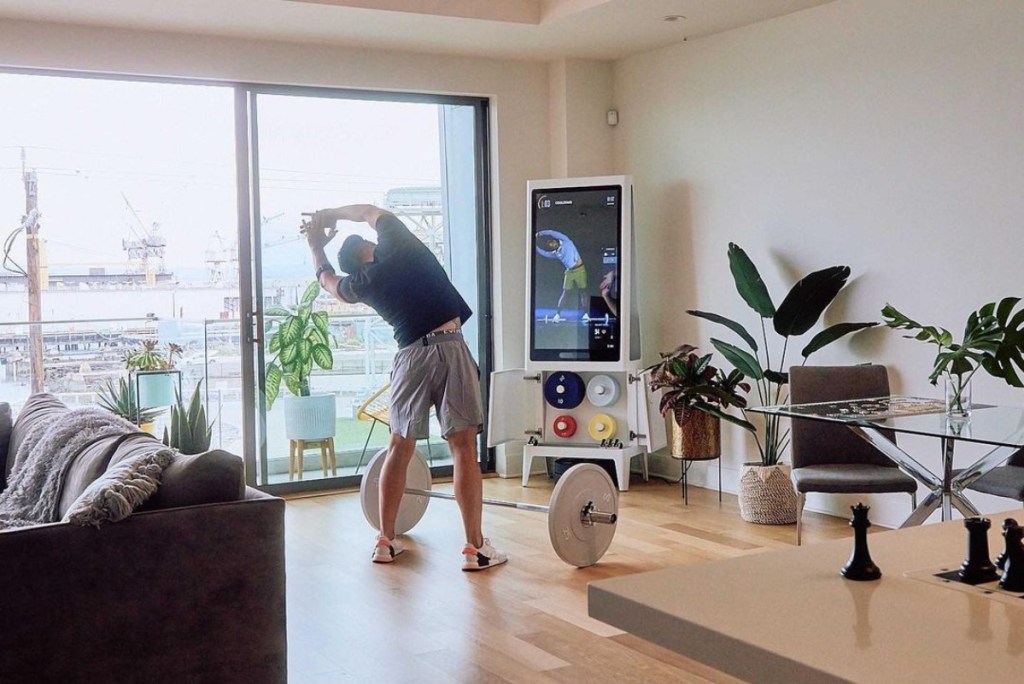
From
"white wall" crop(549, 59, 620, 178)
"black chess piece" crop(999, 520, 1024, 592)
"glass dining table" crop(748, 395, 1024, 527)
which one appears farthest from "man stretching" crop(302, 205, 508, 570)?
"black chess piece" crop(999, 520, 1024, 592)

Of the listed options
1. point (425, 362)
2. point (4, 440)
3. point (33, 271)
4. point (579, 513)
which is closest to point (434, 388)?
point (425, 362)

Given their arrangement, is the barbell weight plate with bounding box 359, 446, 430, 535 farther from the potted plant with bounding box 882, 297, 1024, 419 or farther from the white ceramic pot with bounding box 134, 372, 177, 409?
the potted plant with bounding box 882, 297, 1024, 419

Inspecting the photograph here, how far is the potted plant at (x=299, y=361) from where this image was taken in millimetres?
6305

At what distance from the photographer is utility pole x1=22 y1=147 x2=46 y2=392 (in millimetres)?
5797

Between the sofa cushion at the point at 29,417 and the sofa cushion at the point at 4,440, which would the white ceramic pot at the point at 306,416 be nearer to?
the sofa cushion at the point at 29,417

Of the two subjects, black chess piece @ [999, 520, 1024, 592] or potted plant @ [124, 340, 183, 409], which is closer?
black chess piece @ [999, 520, 1024, 592]

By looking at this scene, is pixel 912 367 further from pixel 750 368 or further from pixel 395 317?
pixel 395 317

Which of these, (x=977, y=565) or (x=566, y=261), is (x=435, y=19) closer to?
(x=566, y=261)

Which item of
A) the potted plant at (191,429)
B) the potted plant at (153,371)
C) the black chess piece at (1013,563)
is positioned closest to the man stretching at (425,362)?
the potted plant at (191,429)

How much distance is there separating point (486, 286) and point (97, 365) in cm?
224

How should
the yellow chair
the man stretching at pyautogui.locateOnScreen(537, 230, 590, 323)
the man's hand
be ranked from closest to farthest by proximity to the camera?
the man's hand, the man stretching at pyautogui.locateOnScreen(537, 230, 590, 323), the yellow chair

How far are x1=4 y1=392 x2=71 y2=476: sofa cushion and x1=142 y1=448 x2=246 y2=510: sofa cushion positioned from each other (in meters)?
1.41

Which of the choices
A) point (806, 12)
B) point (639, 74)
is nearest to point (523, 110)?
point (639, 74)

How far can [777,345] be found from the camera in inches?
229
